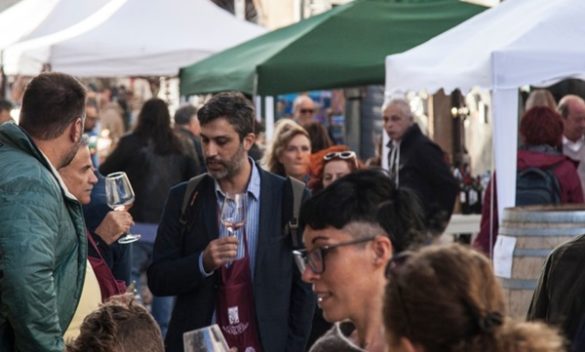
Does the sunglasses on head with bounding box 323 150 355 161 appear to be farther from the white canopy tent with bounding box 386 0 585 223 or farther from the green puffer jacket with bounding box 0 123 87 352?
the green puffer jacket with bounding box 0 123 87 352

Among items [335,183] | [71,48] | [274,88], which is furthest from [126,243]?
[71,48]

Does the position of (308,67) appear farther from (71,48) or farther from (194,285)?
(194,285)

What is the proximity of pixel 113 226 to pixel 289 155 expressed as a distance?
10.6 feet

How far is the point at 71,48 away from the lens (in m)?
15.8

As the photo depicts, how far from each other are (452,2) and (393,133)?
7.99ft

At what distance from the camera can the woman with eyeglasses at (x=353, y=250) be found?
3.54 metres

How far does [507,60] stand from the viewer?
887 centimetres

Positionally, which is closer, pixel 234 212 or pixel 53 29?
pixel 234 212

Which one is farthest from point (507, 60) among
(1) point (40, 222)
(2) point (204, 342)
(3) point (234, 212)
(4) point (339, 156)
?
(2) point (204, 342)

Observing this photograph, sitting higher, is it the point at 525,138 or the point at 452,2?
the point at 452,2

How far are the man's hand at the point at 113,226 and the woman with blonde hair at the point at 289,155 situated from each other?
116 inches

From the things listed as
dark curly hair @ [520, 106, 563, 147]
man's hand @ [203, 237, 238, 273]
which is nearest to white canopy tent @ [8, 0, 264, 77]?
dark curly hair @ [520, 106, 563, 147]

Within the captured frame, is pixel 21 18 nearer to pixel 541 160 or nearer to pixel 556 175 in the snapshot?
pixel 541 160

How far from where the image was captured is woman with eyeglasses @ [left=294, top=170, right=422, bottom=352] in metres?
3.54
